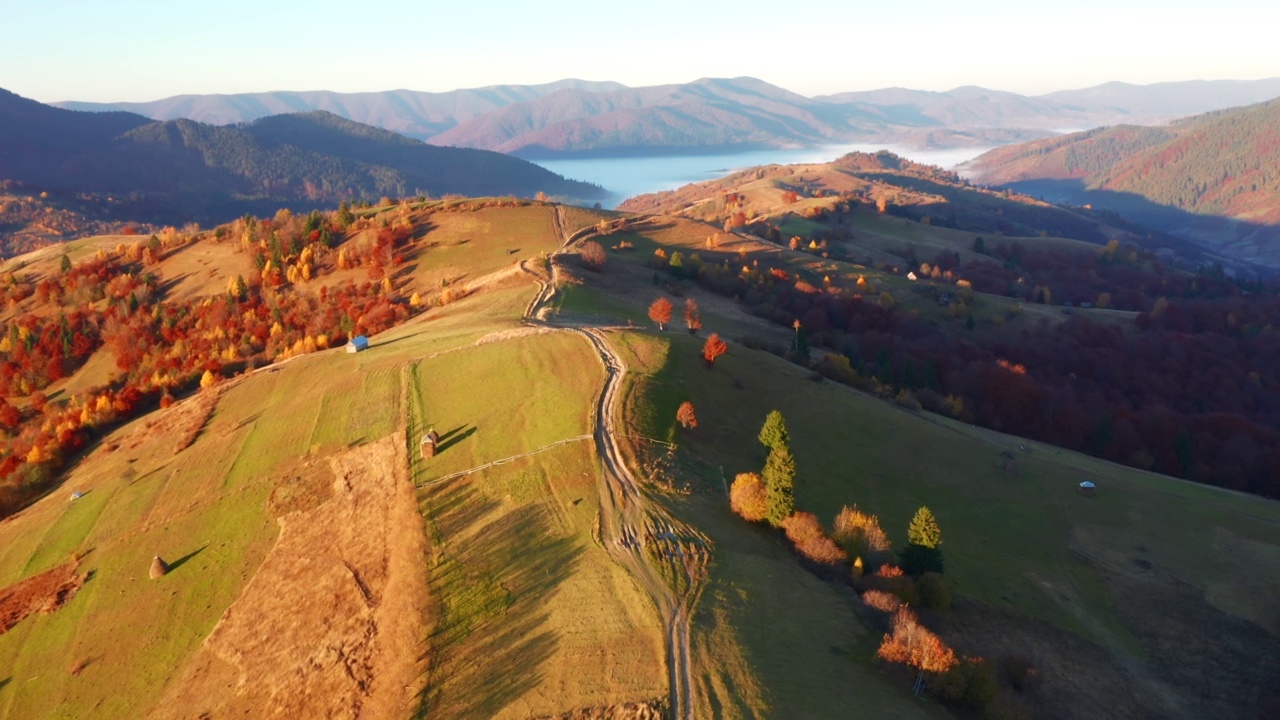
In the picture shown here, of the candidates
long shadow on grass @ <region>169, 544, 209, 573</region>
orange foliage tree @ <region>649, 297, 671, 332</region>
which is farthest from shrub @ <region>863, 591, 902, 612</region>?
long shadow on grass @ <region>169, 544, 209, 573</region>

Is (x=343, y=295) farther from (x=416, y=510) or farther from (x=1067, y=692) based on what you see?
(x=1067, y=692)

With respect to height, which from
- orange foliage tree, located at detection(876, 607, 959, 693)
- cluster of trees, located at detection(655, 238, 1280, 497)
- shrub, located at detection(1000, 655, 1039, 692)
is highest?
orange foliage tree, located at detection(876, 607, 959, 693)

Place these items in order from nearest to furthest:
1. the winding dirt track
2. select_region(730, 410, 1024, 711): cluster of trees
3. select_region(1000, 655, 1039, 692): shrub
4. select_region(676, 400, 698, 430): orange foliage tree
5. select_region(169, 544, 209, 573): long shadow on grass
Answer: the winding dirt track
select_region(730, 410, 1024, 711): cluster of trees
select_region(1000, 655, 1039, 692): shrub
select_region(169, 544, 209, 573): long shadow on grass
select_region(676, 400, 698, 430): orange foliage tree

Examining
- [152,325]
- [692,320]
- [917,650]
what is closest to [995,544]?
[917,650]

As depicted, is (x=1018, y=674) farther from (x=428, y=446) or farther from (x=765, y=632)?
(x=428, y=446)

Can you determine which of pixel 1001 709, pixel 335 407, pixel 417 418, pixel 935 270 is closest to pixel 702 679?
pixel 1001 709

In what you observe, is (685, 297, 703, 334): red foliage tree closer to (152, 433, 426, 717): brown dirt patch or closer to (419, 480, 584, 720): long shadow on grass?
(419, 480, 584, 720): long shadow on grass

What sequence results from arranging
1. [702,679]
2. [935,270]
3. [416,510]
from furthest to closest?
1. [935,270]
2. [416,510]
3. [702,679]
